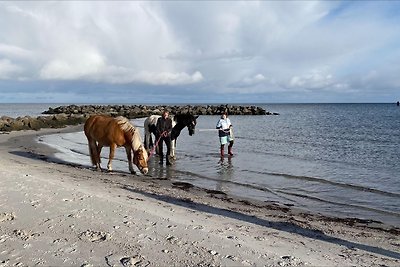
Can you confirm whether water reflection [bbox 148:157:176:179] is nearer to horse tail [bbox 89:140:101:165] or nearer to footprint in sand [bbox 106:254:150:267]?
horse tail [bbox 89:140:101:165]

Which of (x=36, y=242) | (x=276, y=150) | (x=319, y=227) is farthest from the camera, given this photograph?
(x=276, y=150)

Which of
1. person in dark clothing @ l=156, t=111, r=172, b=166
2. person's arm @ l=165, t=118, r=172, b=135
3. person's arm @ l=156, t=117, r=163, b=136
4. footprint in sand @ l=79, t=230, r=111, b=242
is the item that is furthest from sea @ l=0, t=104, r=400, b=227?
footprint in sand @ l=79, t=230, r=111, b=242

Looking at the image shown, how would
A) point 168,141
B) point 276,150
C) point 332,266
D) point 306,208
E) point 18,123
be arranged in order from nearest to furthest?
point 332,266 → point 306,208 → point 168,141 → point 276,150 → point 18,123

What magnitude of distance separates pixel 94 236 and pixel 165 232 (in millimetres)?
996

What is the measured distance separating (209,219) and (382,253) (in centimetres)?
275

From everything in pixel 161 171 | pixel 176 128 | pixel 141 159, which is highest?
pixel 176 128

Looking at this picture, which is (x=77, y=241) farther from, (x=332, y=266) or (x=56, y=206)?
(x=332, y=266)

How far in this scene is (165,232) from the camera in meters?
5.53

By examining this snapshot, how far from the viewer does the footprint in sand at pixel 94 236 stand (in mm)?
5129

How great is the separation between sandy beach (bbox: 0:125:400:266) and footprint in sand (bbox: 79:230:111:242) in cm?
1

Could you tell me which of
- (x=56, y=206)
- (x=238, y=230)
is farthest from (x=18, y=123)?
(x=238, y=230)

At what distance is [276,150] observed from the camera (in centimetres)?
2095

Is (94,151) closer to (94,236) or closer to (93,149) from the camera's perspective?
(93,149)

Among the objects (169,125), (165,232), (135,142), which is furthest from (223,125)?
(165,232)
